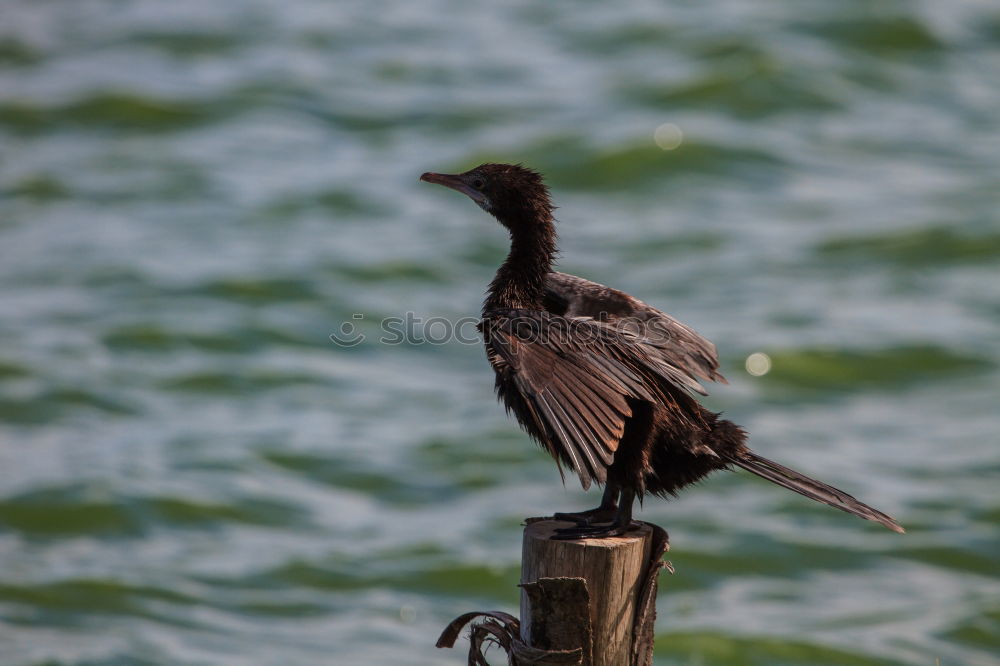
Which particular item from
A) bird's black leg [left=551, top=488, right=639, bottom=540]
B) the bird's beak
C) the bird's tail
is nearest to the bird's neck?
the bird's beak

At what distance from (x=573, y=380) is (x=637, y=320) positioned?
3.04 feet

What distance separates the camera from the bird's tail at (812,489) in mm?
4773

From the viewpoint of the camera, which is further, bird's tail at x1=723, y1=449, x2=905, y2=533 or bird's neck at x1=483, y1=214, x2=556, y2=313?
bird's neck at x1=483, y1=214, x2=556, y2=313

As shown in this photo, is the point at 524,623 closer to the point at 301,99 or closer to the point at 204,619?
the point at 204,619

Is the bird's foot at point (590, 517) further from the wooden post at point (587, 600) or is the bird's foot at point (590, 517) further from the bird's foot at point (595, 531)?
the wooden post at point (587, 600)

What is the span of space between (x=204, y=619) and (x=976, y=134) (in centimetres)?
1476

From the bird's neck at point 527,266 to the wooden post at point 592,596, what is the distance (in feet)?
3.67

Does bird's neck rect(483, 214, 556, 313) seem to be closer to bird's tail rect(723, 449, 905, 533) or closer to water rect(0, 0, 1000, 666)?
bird's tail rect(723, 449, 905, 533)

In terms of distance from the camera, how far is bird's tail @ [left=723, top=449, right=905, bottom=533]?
15.7 feet

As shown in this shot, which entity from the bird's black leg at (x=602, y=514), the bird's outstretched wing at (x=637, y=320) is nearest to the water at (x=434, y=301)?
the bird's outstretched wing at (x=637, y=320)

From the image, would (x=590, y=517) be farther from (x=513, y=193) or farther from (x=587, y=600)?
(x=513, y=193)

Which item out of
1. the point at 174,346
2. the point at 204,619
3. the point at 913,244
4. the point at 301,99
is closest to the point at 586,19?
the point at 301,99

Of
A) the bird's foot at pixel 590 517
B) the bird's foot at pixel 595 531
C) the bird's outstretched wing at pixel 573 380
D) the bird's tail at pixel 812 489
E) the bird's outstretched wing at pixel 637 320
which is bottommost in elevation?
the bird's foot at pixel 595 531

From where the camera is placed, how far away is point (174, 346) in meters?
15.0
